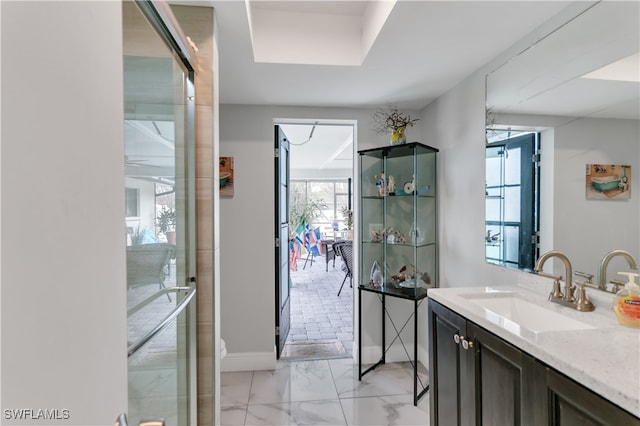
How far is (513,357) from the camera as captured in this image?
43.4 inches

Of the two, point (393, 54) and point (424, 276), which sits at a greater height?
point (393, 54)

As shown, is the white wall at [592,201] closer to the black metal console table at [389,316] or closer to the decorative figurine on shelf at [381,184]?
the black metal console table at [389,316]

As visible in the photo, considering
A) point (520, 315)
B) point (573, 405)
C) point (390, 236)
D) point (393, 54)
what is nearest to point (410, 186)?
point (390, 236)

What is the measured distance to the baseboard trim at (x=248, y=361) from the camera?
2.71 m

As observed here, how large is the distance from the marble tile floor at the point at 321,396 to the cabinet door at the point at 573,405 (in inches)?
54.2

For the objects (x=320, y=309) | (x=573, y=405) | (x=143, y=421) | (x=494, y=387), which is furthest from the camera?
(x=320, y=309)

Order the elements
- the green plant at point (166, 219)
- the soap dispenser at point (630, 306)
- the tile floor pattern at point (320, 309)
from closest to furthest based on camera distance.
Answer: the soap dispenser at point (630, 306) < the green plant at point (166, 219) < the tile floor pattern at point (320, 309)

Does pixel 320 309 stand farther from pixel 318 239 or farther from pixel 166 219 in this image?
pixel 318 239

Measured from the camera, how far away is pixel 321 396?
2348 millimetres

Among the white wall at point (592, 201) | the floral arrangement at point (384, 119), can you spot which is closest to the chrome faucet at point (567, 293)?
the white wall at point (592, 201)

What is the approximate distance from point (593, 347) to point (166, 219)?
1576mm

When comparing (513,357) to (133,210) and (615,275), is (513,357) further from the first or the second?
(133,210)

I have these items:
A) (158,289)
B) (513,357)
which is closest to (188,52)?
(158,289)

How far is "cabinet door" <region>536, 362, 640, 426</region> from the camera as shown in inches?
30.1
